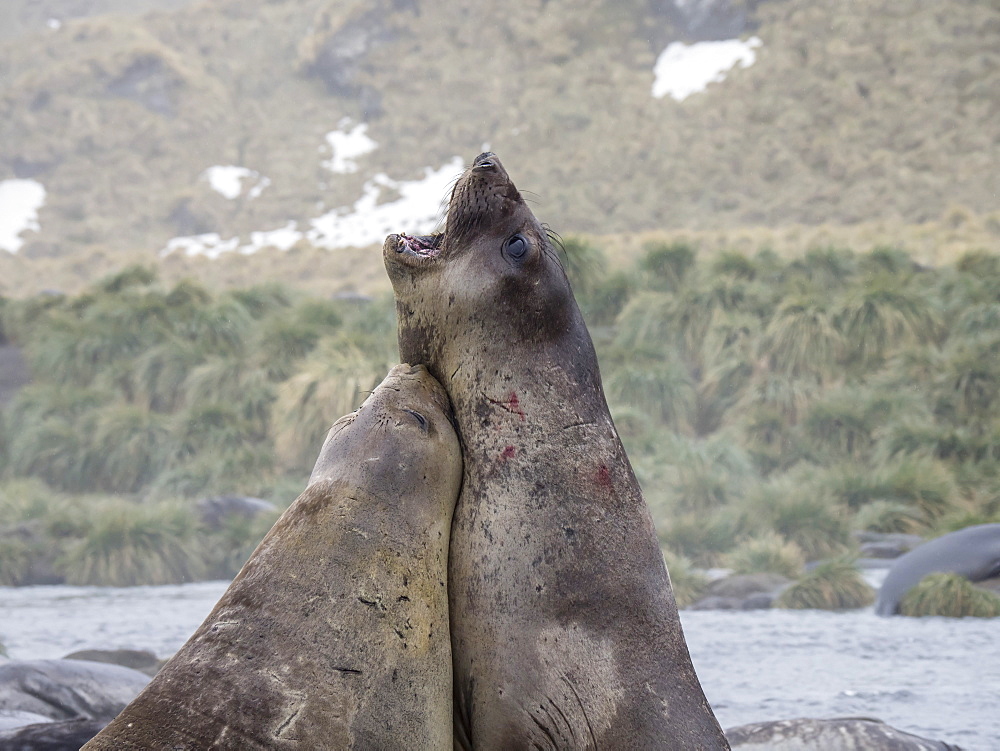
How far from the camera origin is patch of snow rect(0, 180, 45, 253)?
5508cm

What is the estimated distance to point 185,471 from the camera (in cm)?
1320

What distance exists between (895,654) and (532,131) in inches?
1794

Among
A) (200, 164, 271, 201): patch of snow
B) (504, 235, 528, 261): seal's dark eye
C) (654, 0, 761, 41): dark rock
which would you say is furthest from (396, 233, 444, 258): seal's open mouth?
(200, 164, 271, 201): patch of snow

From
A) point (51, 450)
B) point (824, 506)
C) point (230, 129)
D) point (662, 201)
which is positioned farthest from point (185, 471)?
point (230, 129)

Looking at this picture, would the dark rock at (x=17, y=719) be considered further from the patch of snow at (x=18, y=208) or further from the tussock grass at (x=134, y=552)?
the patch of snow at (x=18, y=208)

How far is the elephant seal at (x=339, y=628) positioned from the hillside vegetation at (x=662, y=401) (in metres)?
8.20

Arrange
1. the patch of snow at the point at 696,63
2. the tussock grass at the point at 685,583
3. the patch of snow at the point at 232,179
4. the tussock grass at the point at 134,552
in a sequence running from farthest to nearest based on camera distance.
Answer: the patch of snow at the point at 232,179, the patch of snow at the point at 696,63, the tussock grass at the point at 134,552, the tussock grass at the point at 685,583

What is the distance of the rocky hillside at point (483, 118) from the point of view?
37.2m

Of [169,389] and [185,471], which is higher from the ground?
[169,389]

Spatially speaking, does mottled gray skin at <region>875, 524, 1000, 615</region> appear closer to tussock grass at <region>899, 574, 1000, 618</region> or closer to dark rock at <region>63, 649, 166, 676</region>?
tussock grass at <region>899, 574, 1000, 618</region>

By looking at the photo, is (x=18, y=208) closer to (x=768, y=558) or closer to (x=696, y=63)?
(x=696, y=63)

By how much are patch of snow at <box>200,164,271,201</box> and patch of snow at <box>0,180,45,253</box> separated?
31.3ft

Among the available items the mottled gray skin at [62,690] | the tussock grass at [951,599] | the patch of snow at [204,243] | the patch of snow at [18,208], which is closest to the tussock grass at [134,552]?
the mottled gray skin at [62,690]

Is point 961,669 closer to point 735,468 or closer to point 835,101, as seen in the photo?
point 735,468
